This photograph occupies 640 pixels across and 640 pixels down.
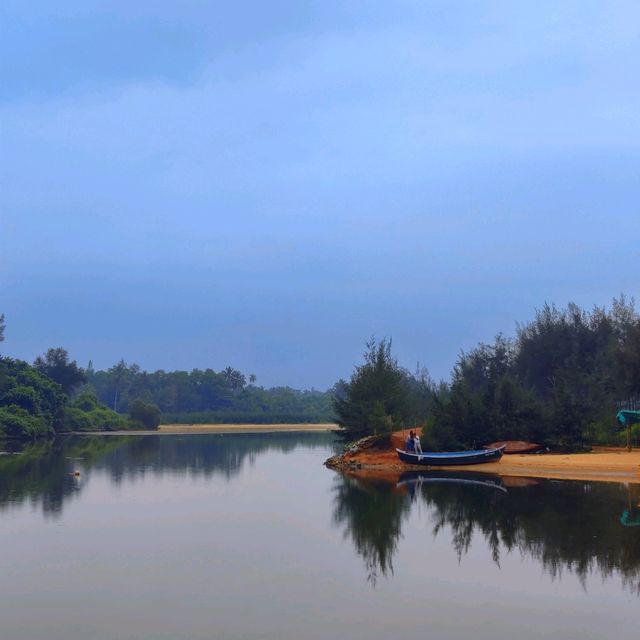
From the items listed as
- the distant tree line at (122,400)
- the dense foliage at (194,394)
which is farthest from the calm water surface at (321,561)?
the dense foliage at (194,394)

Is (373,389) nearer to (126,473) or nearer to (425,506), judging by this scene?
(126,473)

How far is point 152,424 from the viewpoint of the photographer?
103 m

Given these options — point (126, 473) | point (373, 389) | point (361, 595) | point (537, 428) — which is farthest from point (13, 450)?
point (361, 595)

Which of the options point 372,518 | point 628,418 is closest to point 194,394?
point 628,418

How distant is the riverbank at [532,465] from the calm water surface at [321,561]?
280 centimetres

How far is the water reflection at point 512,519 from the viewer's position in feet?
55.5

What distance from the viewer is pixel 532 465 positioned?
36.2 metres

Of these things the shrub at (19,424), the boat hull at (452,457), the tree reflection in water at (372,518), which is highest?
the shrub at (19,424)

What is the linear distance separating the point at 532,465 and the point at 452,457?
3790 millimetres

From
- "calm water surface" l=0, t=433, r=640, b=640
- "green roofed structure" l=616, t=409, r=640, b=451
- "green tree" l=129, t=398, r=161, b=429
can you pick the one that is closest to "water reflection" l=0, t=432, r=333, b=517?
"calm water surface" l=0, t=433, r=640, b=640

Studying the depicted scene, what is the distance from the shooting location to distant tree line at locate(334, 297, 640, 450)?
4129 cm

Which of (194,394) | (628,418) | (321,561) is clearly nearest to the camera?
(321,561)

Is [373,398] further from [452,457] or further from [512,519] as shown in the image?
[512,519]

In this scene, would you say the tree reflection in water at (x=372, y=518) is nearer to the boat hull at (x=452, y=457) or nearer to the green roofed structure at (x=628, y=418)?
the boat hull at (x=452, y=457)
